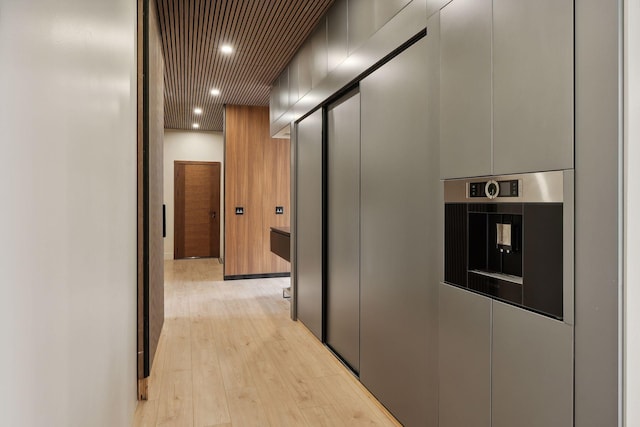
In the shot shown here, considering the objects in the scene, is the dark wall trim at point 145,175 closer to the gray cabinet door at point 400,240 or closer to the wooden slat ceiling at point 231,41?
the wooden slat ceiling at point 231,41

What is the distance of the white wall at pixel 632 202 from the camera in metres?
1.05

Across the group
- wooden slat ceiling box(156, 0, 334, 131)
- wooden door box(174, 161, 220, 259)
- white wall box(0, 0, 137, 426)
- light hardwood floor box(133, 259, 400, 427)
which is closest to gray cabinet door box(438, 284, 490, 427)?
light hardwood floor box(133, 259, 400, 427)

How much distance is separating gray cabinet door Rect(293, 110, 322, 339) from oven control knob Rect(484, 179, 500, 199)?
210 cm

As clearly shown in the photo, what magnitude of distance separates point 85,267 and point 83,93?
0.49m

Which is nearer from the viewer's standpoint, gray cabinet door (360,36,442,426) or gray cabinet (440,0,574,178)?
gray cabinet (440,0,574,178)

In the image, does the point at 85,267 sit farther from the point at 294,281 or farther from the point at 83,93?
the point at 294,281

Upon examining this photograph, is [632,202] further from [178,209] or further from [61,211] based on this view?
[178,209]

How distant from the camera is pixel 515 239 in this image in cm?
144

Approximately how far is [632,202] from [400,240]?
1.22 metres

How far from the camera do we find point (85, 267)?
47.1 inches

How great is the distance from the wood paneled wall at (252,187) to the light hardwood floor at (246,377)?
174 cm

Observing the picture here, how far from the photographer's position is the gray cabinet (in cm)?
123

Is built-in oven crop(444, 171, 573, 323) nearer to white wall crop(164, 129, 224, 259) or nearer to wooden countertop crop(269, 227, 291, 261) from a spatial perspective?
wooden countertop crop(269, 227, 291, 261)

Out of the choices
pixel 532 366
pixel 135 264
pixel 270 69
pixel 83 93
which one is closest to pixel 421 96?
pixel 532 366
